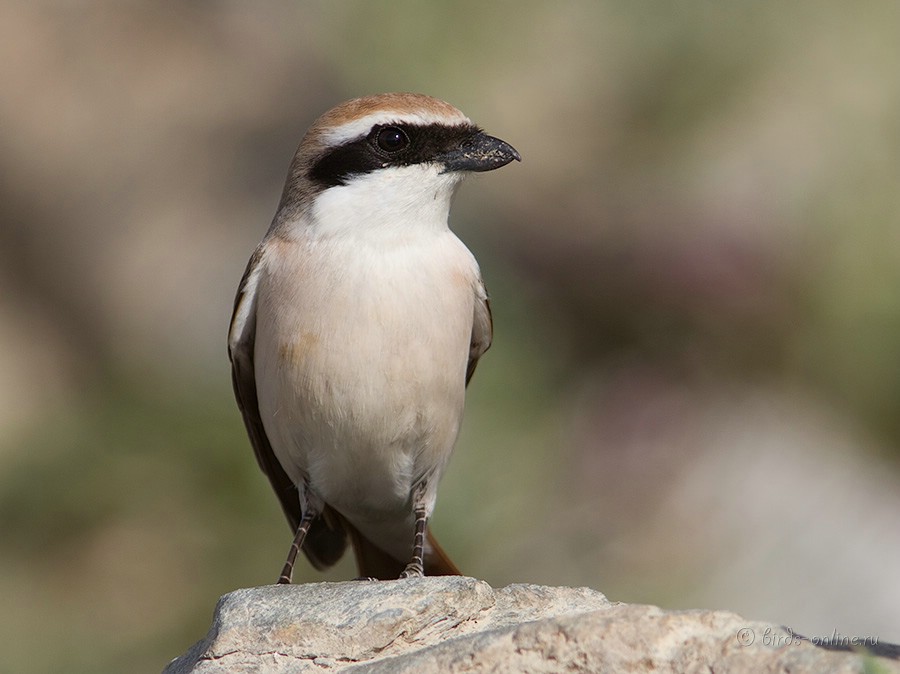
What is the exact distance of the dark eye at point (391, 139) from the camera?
5004 mm

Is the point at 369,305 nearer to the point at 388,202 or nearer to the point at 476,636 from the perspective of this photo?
the point at 388,202

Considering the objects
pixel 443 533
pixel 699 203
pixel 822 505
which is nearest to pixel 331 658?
pixel 443 533

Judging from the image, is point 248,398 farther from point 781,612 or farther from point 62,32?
point 62,32

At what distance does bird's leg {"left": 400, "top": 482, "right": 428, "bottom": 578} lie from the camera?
5.20 metres

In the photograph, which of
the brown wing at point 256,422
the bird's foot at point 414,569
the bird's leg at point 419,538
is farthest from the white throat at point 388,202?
the bird's foot at point 414,569

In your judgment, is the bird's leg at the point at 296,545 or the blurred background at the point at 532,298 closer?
the bird's leg at the point at 296,545

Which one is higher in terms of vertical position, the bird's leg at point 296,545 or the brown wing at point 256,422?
the brown wing at point 256,422

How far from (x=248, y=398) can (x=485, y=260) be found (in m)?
4.10

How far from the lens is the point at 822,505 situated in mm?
8312

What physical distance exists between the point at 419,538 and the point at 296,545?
547 millimetres

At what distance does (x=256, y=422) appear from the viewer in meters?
5.84

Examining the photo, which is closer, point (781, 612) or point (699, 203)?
point (781, 612)

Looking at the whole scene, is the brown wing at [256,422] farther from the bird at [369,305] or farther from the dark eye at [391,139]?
the dark eye at [391,139]

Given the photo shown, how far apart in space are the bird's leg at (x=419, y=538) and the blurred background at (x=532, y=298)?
265 centimetres
